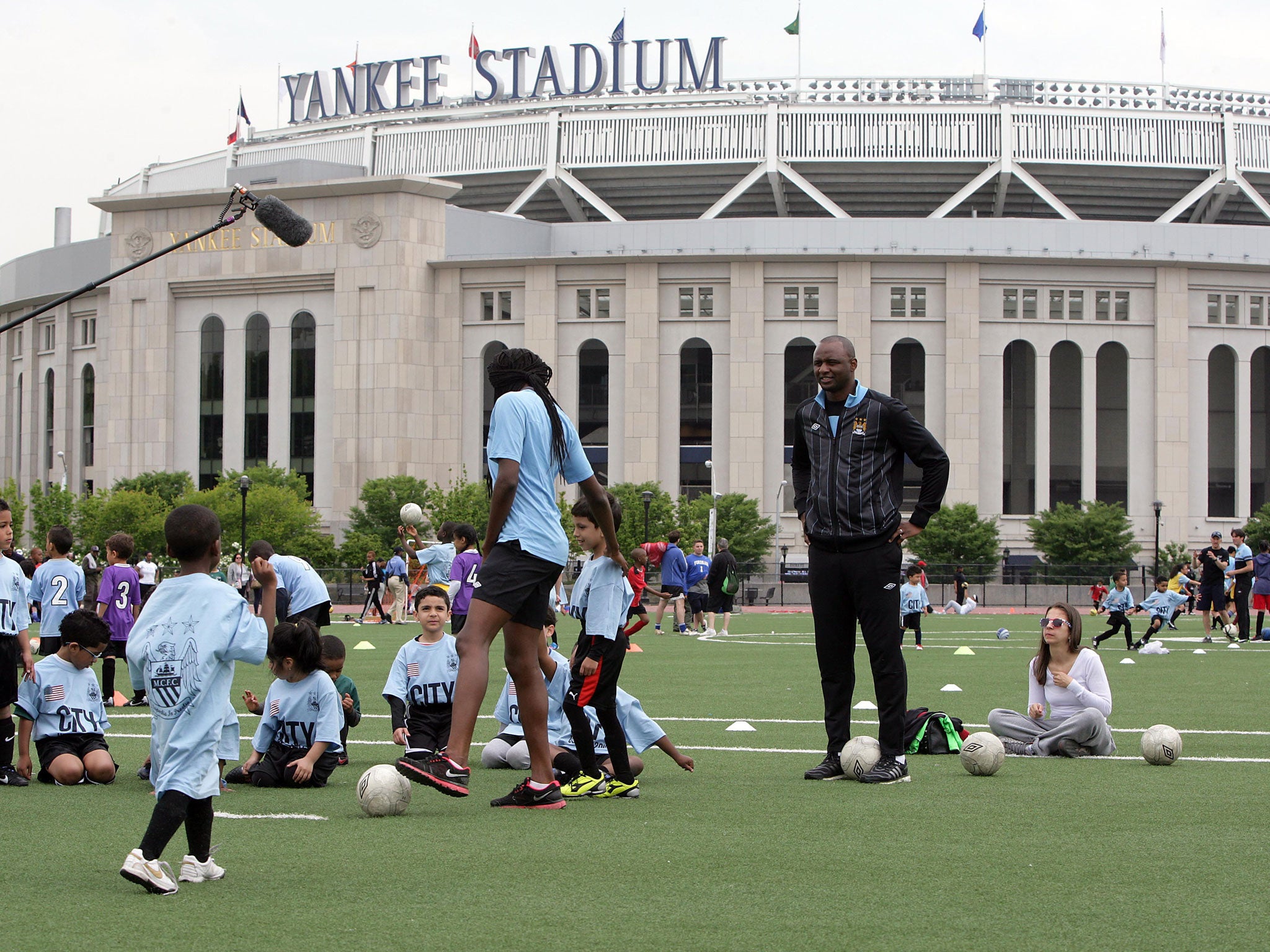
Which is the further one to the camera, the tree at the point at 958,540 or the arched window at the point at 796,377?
the arched window at the point at 796,377

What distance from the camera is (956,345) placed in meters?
73.2

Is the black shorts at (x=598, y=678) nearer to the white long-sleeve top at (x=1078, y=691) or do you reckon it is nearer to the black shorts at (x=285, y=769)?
the black shorts at (x=285, y=769)

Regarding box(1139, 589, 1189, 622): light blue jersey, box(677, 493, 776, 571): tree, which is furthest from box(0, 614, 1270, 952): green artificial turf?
box(677, 493, 776, 571): tree

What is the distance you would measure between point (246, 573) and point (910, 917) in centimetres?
4377

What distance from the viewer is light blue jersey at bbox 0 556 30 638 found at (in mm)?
9711

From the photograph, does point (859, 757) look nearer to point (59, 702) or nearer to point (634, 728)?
point (634, 728)

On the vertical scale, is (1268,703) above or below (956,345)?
below

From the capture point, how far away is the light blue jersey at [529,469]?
7.64m

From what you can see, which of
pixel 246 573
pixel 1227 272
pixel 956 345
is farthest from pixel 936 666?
pixel 1227 272

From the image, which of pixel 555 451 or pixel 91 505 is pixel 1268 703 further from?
pixel 91 505

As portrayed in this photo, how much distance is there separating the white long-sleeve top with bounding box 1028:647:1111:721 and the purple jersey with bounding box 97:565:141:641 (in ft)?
31.2

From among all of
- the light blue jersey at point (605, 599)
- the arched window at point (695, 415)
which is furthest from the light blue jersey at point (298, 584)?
the arched window at point (695, 415)

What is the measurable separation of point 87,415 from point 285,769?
82.0m

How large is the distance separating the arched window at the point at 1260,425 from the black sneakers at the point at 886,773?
76.3 m
